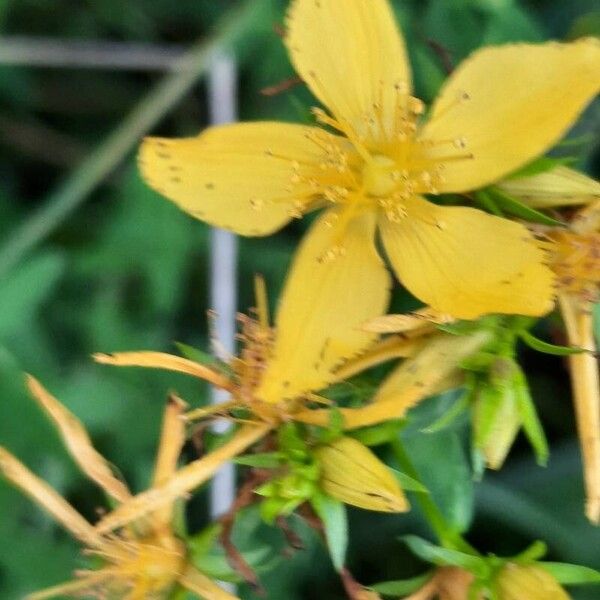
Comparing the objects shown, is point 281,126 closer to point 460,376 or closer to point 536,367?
point 460,376

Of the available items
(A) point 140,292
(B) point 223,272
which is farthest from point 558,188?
(A) point 140,292

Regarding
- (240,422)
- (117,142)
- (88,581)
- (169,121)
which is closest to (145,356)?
(240,422)

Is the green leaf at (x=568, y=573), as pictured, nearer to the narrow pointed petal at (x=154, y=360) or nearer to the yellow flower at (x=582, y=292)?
the yellow flower at (x=582, y=292)

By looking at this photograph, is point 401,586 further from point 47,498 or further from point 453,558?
point 47,498

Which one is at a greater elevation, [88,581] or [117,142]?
[117,142]

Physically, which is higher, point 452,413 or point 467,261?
point 467,261

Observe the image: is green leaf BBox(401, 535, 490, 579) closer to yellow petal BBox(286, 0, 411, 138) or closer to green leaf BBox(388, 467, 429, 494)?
green leaf BBox(388, 467, 429, 494)
